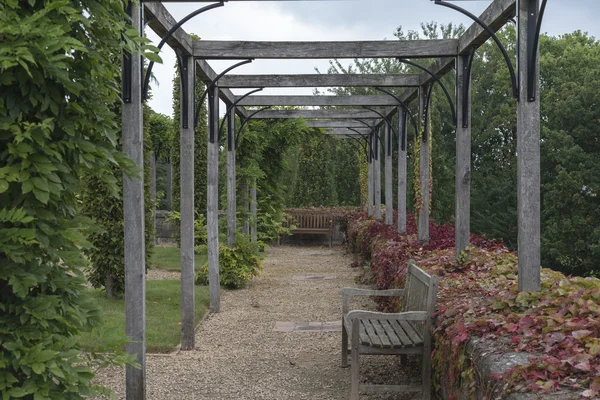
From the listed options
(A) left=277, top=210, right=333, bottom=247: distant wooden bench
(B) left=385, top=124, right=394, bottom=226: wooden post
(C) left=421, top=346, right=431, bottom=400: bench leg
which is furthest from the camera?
(A) left=277, top=210, right=333, bottom=247: distant wooden bench

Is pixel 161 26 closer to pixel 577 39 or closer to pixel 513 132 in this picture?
pixel 513 132

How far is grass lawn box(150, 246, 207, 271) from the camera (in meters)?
13.9

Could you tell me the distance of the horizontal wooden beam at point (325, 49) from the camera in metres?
7.34

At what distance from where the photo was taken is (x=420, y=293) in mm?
5461

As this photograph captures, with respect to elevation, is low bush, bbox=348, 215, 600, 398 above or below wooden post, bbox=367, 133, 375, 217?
below

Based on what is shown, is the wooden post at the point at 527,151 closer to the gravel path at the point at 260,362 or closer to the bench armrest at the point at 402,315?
the bench armrest at the point at 402,315

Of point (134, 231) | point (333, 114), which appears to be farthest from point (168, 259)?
point (134, 231)

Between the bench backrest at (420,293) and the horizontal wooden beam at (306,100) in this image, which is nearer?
the bench backrest at (420,293)

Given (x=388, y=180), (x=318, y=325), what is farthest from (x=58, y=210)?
(x=388, y=180)

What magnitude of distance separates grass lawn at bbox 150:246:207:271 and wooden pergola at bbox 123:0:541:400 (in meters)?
1.75

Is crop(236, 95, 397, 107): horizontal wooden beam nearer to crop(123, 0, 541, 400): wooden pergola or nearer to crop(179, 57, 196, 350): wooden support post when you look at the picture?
crop(123, 0, 541, 400): wooden pergola

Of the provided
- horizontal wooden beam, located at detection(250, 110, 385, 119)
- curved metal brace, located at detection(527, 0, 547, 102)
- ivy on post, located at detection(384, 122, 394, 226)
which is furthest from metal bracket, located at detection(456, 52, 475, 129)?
horizontal wooden beam, located at detection(250, 110, 385, 119)

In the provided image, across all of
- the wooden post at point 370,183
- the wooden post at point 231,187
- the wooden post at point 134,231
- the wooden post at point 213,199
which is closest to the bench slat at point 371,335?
the wooden post at point 134,231

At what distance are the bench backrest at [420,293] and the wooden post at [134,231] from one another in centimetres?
207
